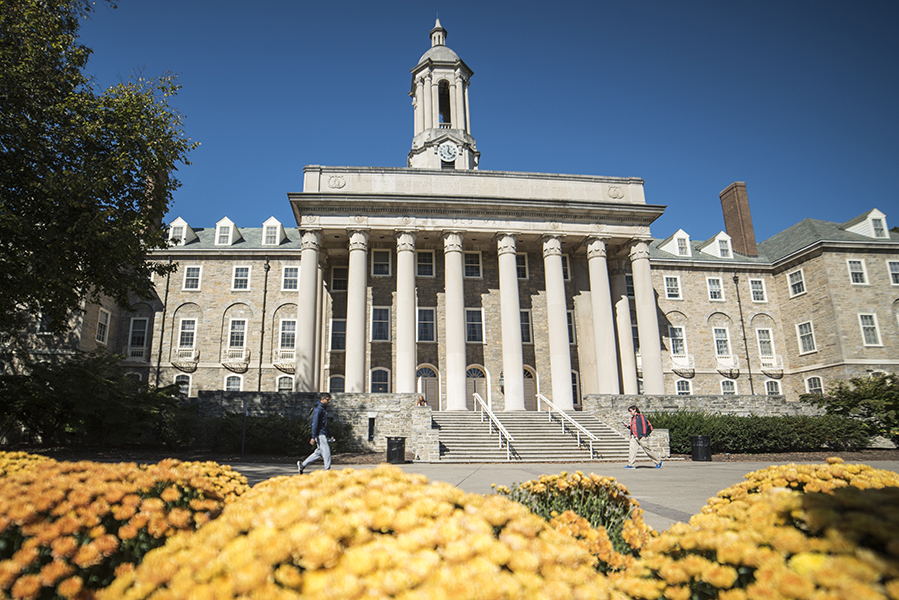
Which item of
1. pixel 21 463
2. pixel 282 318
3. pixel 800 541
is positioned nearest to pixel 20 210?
pixel 21 463

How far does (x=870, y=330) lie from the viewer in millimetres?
34375

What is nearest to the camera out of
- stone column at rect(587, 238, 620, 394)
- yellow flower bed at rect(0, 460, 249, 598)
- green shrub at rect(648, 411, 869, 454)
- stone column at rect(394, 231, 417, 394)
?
yellow flower bed at rect(0, 460, 249, 598)

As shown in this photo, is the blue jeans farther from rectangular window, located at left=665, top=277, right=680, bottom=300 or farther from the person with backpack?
rectangular window, located at left=665, top=277, right=680, bottom=300

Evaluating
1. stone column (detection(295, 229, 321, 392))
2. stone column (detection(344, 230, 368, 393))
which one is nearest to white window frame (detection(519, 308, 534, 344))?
stone column (detection(344, 230, 368, 393))

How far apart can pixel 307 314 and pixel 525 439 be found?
13.4 m

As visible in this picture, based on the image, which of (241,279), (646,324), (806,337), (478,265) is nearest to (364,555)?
(646,324)

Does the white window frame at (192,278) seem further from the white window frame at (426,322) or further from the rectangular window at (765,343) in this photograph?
the rectangular window at (765,343)

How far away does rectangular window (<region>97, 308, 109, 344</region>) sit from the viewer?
32.3 metres

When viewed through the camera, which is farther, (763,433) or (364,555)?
(763,433)

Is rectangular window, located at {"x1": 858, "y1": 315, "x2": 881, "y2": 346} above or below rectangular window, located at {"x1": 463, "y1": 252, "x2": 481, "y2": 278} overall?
below

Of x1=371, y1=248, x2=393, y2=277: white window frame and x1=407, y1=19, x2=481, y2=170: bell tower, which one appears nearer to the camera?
x1=371, y1=248, x2=393, y2=277: white window frame

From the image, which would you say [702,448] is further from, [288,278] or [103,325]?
[103,325]

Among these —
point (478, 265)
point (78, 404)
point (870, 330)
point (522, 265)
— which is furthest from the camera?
point (522, 265)

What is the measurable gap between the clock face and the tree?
925 inches
